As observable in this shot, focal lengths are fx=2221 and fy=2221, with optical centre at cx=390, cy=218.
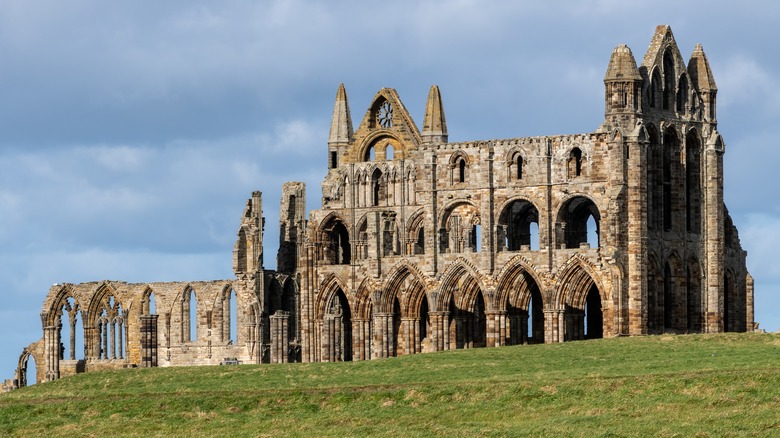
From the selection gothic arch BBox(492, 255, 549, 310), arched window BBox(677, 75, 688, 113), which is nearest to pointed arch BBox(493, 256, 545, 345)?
gothic arch BBox(492, 255, 549, 310)

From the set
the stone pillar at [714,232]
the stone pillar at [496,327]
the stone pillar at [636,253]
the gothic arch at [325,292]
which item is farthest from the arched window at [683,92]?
the gothic arch at [325,292]

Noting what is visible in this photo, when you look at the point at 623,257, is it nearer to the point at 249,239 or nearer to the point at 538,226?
the point at 538,226

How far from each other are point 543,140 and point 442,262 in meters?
8.06

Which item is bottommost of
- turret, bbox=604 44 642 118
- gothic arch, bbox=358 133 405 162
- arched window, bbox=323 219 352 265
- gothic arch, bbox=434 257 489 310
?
gothic arch, bbox=434 257 489 310

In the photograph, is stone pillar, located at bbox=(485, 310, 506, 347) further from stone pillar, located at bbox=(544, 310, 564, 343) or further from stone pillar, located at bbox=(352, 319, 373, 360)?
stone pillar, located at bbox=(352, 319, 373, 360)

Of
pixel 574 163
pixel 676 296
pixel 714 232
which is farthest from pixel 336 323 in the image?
pixel 714 232

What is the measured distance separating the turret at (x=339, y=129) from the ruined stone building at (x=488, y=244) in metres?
0.13

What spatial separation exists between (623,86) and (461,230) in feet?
41.6

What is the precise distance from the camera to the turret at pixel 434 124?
114125mm

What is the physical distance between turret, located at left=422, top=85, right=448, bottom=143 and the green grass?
2559 centimetres

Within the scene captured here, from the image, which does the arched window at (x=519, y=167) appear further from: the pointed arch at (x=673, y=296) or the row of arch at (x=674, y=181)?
the pointed arch at (x=673, y=296)

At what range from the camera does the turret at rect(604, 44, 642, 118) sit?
105000 millimetres

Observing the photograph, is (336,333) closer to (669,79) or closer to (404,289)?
(404,289)

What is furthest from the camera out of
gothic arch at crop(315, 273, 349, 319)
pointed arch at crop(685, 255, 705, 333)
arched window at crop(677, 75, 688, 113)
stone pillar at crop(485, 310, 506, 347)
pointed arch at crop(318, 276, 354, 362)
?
gothic arch at crop(315, 273, 349, 319)
